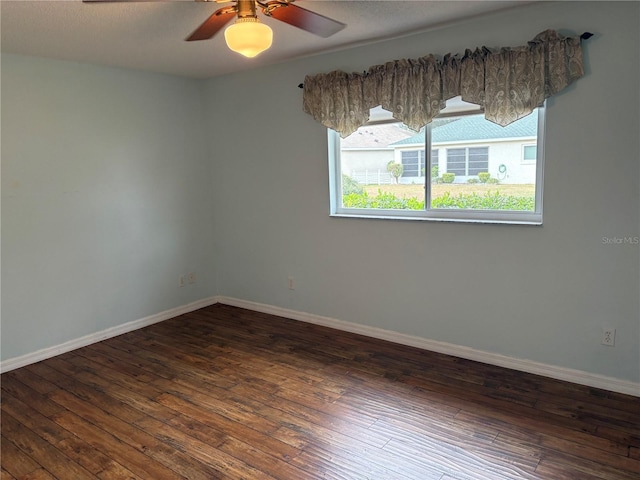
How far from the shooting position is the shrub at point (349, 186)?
3.86 m

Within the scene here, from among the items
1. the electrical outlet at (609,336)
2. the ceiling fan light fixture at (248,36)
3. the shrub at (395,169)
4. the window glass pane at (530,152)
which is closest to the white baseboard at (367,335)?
the electrical outlet at (609,336)

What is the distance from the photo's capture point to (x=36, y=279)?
3.49 meters

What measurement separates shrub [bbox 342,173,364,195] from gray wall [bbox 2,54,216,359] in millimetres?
1592

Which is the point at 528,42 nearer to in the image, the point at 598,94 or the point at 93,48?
the point at 598,94

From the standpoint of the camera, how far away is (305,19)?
2268 mm

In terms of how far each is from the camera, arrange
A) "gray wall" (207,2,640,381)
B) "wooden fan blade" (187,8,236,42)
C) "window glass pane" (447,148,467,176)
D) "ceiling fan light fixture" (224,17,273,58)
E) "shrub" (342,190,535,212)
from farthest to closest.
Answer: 1. "window glass pane" (447,148,467,176)
2. "shrub" (342,190,535,212)
3. "gray wall" (207,2,640,381)
4. "wooden fan blade" (187,8,236,42)
5. "ceiling fan light fixture" (224,17,273,58)

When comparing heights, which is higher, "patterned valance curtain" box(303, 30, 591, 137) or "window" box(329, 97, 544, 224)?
"patterned valance curtain" box(303, 30, 591, 137)

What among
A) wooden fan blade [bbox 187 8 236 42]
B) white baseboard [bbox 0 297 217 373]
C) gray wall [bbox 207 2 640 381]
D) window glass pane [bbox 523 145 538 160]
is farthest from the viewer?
white baseboard [bbox 0 297 217 373]

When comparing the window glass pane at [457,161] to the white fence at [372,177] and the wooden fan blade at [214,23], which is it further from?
the wooden fan blade at [214,23]

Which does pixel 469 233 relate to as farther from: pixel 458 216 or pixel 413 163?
pixel 413 163

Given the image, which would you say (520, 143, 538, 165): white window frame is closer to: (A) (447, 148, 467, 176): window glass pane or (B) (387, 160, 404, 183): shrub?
(A) (447, 148, 467, 176): window glass pane

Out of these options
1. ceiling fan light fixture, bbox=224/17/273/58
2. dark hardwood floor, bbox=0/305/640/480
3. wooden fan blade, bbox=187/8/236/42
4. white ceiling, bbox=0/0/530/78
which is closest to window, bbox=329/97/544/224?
white ceiling, bbox=0/0/530/78

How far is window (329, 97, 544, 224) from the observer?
3.04 m

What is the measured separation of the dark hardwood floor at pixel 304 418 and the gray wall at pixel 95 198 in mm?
459
